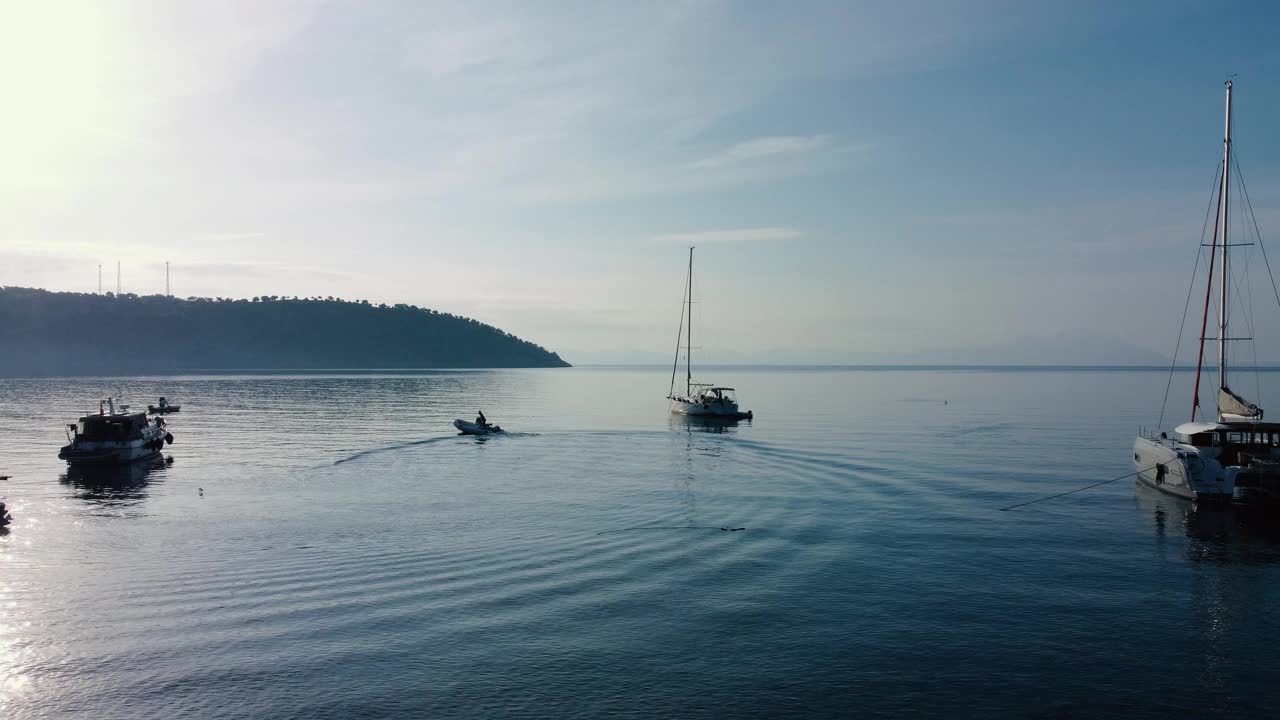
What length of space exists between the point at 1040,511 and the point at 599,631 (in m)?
29.2

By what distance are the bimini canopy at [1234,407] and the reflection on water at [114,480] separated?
2535 inches

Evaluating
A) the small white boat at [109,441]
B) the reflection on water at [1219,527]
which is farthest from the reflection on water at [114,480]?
the reflection on water at [1219,527]

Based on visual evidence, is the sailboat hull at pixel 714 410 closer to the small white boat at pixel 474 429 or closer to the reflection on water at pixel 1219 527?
the small white boat at pixel 474 429

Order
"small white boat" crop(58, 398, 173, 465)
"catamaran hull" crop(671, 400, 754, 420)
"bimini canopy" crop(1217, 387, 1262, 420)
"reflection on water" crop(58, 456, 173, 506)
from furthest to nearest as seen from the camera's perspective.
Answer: "catamaran hull" crop(671, 400, 754, 420)
"small white boat" crop(58, 398, 173, 465)
"bimini canopy" crop(1217, 387, 1262, 420)
"reflection on water" crop(58, 456, 173, 506)

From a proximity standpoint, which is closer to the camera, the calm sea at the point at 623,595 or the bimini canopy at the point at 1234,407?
the calm sea at the point at 623,595

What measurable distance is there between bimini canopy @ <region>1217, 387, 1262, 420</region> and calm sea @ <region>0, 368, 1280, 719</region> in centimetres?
752

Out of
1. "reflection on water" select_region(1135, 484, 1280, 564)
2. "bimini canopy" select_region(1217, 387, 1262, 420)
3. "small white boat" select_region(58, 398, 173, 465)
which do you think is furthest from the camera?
"small white boat" select_region(58, 398, 173, 465)

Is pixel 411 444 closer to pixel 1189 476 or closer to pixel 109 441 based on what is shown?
pixel 109 441

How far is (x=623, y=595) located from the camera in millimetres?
24875

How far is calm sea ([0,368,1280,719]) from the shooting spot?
17875mm

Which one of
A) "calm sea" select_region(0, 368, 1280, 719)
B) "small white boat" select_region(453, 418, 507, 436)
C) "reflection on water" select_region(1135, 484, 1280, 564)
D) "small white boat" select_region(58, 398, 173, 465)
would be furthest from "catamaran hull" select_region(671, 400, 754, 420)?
"small white boat" select_region(58, 398, 173, 465)

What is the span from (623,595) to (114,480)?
43939mm

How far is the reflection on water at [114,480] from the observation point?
147 ft

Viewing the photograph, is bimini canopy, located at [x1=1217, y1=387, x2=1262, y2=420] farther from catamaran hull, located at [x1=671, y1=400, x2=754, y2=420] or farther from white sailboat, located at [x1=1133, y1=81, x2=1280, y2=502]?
catamaran hull, located at [x1=671, y1=400, x2=754, y2=420]
